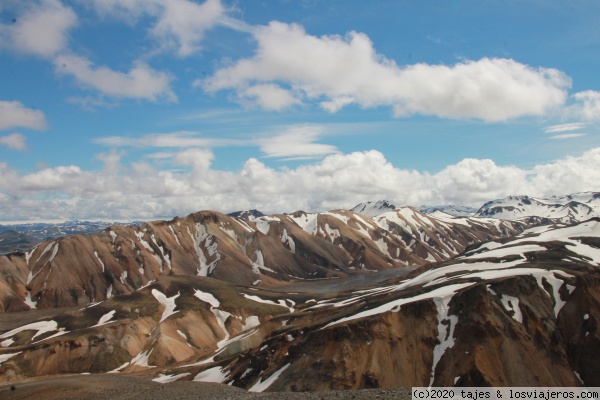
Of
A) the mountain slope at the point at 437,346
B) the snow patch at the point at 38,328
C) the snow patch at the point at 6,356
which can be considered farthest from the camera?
the snow patch at the point at 38,328

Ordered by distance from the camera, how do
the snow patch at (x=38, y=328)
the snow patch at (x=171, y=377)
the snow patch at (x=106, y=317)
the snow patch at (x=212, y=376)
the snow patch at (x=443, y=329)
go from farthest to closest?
the snow patch at (x=106, y=317) < the snow patch at (x=38, y=328) < the snow patch at (x=171, y=377) < the snow patch at (x=212, y=376) < the snow patch at (x=443, y=329)

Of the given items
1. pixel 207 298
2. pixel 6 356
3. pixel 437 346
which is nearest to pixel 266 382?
pixel 437 346

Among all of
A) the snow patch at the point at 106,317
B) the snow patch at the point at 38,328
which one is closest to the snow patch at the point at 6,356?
the snow patch at the point at 38,328

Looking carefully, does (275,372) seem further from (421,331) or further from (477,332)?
(477,332)

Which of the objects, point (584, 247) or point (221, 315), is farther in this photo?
point (221, 315)

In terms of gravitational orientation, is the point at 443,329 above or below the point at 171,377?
above

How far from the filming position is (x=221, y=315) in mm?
159375

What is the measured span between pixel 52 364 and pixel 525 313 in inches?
4307

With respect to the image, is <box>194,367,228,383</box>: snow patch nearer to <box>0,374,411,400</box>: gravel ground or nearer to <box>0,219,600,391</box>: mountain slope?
<box>0,219,600,391</box>: mountain slope

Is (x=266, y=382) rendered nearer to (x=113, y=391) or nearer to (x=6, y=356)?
(x=113, y=391)

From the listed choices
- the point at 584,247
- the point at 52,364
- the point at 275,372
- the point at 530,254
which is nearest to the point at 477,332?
the point at 275,372

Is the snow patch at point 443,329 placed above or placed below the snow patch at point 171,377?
above

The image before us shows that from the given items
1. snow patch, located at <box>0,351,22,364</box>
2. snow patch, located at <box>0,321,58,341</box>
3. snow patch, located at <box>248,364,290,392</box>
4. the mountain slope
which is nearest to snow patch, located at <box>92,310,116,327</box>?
snow patch, located at <box>0,321,58,341</box>

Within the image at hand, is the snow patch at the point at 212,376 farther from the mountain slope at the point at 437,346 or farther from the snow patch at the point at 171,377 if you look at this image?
the snow patch at the point at 171,377
